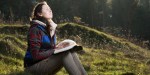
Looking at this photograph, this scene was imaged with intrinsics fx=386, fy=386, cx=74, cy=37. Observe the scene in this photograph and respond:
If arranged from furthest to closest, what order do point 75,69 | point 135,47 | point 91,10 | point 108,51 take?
point 91,10
point 135,47
point 108,51
point 75,69

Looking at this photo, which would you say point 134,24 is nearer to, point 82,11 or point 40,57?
point 82,11

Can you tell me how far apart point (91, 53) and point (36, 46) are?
9.70m

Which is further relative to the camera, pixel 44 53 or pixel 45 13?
pixel 45 13

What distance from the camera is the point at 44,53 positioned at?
29.1ft

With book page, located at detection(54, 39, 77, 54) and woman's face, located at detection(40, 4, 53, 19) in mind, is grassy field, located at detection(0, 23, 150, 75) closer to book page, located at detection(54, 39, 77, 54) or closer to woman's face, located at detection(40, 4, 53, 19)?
book page, located at detection(54, 39, 77, 54)

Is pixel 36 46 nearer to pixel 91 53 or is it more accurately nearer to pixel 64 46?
pixel 64 46

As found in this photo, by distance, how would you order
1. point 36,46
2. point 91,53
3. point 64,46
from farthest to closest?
point 91,53 < point 64,46 < point 36,46

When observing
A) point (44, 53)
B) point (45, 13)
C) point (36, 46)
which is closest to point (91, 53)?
point (45, 13)

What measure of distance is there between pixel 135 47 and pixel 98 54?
18.1ft

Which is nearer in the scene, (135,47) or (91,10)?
(135,47)

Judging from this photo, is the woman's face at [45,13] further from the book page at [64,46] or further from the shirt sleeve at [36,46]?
the book page at [64,46]

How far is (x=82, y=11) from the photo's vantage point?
69.6m

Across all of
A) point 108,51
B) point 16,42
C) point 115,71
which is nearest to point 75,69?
point 115,71

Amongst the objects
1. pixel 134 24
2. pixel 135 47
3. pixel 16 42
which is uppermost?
pixel 16 42
